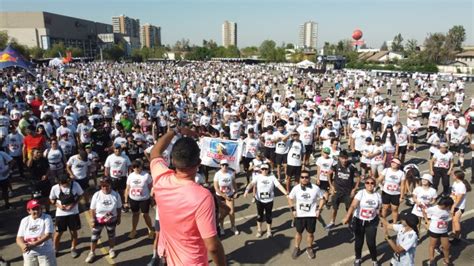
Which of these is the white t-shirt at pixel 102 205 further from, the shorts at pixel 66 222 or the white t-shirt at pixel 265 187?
the white t-shirt at pixel 265 187

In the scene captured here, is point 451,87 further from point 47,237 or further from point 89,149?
point 47,237

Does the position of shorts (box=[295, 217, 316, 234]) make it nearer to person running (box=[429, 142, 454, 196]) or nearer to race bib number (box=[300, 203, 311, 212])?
race bib number (box=[300, 203, 311, 212])

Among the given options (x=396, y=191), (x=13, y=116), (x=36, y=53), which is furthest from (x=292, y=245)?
(x=36, y=53)

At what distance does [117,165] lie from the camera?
8.56 m

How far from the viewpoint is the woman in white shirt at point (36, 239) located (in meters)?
5.54

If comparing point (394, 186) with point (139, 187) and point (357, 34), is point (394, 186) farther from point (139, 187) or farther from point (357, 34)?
point (357, 34)

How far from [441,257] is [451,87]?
26.3 meters

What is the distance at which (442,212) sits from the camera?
20.7ft

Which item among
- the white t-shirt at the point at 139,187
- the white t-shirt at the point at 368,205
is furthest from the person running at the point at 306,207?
the white t-shirt at the point at 139,187

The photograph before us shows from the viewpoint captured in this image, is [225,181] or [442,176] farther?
[442,176]

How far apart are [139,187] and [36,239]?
223 cm

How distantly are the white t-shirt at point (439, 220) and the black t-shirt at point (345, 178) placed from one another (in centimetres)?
192

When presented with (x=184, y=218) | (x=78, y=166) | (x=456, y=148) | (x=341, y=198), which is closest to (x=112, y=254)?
(x=78, y=166)

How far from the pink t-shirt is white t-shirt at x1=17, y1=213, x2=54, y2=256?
443 centimetres
